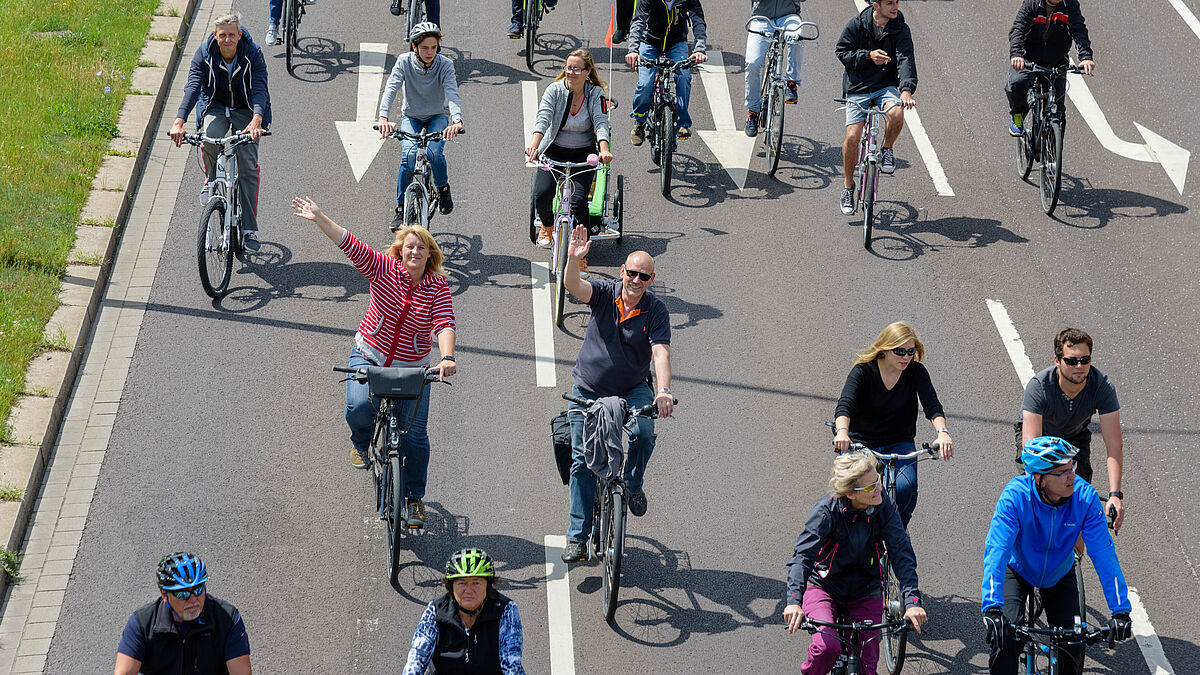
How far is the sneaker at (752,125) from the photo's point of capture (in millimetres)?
15188

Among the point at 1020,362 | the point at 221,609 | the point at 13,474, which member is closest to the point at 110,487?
the point at 13,474

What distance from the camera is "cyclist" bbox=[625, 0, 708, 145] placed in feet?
46.9

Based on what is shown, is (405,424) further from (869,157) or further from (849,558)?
(869,157)

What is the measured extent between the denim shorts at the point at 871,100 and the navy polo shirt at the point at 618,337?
539cm

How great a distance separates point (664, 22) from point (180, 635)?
9.22 meters

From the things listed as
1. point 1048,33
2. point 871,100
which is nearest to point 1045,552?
point 871,100

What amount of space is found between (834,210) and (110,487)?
24.7ft

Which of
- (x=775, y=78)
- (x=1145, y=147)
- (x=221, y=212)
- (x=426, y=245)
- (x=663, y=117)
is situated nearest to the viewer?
(x=426, y=245)

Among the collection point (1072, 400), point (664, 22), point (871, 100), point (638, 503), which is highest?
point (664, 22)

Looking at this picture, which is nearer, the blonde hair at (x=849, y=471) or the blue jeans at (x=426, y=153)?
the blonde hair at (x=849, y=471)

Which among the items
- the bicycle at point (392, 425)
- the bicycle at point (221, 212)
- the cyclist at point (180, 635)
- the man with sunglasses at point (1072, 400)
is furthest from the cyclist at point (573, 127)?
the cyclist at point (180, 635)

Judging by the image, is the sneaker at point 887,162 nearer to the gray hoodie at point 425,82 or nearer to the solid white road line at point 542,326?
the solid white road line at point 542,326

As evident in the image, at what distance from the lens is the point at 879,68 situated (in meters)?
13.3

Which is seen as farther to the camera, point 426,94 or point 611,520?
point 426,94
